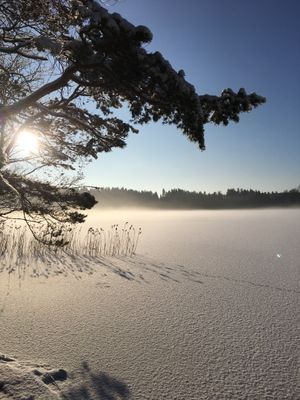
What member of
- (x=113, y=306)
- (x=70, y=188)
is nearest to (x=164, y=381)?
(x=113, y=306)

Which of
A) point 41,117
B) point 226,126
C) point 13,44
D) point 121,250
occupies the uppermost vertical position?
point 13,44

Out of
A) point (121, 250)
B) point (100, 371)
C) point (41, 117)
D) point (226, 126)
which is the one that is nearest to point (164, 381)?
point (100, 371)

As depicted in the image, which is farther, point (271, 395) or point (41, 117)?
point (41, 117)

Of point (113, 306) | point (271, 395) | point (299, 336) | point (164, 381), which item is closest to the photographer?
point (271, 395)

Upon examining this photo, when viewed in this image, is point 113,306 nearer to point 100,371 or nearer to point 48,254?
point 100,371

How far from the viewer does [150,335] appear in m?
4.40

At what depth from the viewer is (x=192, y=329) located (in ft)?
15.1

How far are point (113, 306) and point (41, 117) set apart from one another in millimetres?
3934

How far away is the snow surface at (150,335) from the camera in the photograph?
3.21 meters

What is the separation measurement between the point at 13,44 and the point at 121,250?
28.0 ft

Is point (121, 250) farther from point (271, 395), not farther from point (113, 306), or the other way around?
point (271, 395)

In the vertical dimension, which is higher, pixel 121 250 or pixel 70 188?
pixel 70 188

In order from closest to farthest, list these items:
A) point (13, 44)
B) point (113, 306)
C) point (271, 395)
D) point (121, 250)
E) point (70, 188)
Answer: point (271, 395) < point (13, 44) < point (113, 306) < point (70, 188) < point (121, 250)

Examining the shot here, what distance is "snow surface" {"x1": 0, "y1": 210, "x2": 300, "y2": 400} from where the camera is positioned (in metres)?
3.21
